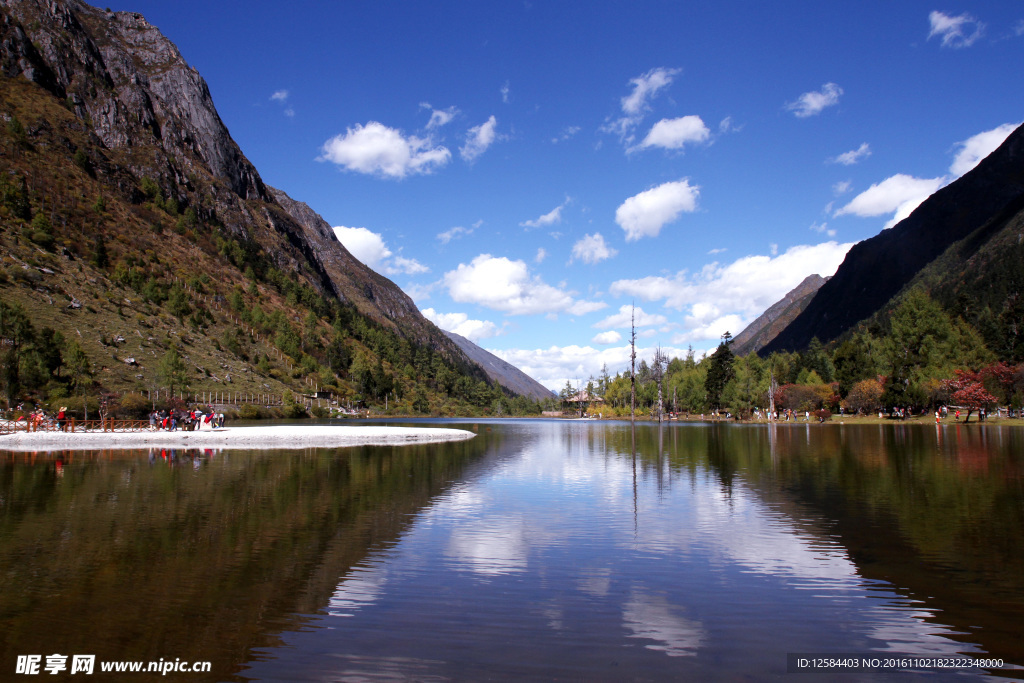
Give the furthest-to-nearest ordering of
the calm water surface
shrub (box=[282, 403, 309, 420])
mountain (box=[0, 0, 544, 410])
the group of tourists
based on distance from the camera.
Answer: shrub (box=[282, 403, 309, 420]) < mountain (box=[0, 0, 544, 410]) < the group of tourists < the calm water surface

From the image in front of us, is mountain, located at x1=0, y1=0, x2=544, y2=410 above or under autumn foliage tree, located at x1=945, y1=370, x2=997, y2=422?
above

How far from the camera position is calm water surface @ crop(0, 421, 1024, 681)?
8.73 meters

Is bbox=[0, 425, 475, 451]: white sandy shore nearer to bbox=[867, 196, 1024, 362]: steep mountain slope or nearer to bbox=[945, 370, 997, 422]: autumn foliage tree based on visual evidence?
bbox=[945, 370, 997, 422]: autumn foliage tree

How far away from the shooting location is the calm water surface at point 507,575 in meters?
8.73

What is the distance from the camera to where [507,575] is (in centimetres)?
1259

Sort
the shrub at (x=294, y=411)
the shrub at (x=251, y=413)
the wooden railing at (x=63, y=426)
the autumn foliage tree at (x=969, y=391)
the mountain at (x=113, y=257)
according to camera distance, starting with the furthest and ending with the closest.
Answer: the shrub at (x=294, y=411), the shrub at (x=251, y=413), the mountain at (x=113, y=257), the autumn foliage tree at (x=969, y=391), the wooden railing at (x=63, y=426)

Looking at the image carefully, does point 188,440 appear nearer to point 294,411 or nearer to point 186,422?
point 186,422

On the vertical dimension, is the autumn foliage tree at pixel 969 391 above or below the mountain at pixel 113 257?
below

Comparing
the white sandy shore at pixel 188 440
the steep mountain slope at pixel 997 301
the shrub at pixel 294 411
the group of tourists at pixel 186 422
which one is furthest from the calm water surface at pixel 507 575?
the steep mountain slope at pixel 997 301

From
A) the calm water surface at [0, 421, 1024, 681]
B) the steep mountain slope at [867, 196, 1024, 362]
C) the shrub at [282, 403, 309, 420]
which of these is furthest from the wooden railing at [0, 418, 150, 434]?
the steep mountain slope at [867, 196, 1024, 362]

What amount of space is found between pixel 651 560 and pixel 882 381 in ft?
367

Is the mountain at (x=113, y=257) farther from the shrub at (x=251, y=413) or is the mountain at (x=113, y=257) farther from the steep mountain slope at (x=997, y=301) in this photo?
the steep mountain slope at (x=997, y=301)

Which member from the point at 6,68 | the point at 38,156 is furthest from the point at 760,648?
the point at 6,68

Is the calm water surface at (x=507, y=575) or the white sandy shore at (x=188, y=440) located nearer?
the calm water surface at (x=507, y=575)
